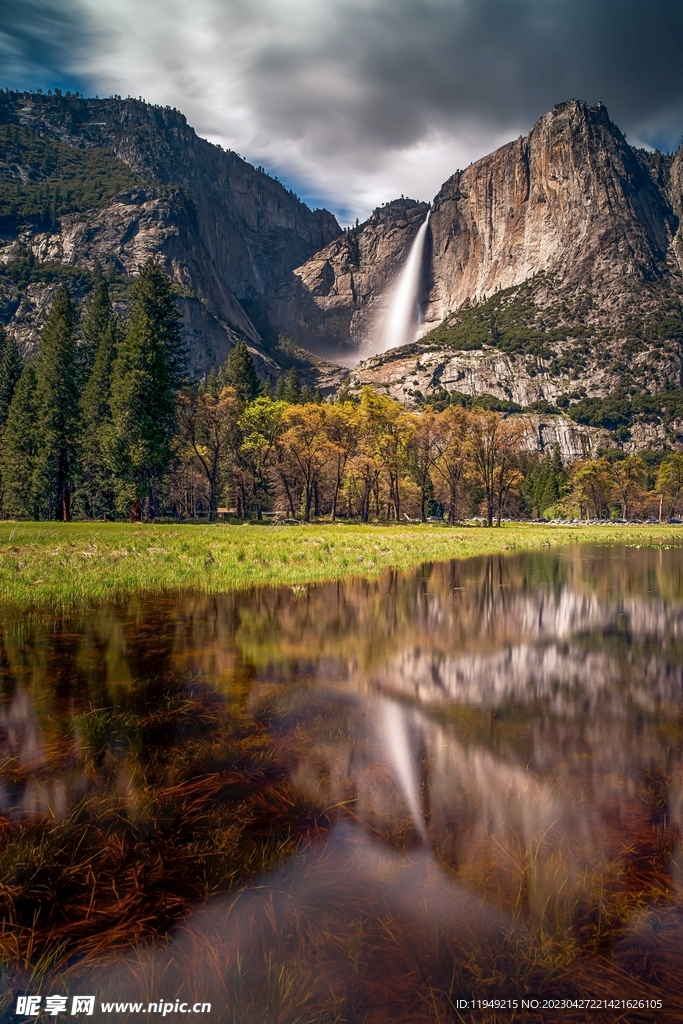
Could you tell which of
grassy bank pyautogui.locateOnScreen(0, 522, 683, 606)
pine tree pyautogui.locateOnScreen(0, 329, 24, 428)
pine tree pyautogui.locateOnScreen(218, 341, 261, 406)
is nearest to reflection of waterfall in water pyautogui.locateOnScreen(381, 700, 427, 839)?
grassy bank pyautogui.locateOnScreen(0, 522, 683, 606)

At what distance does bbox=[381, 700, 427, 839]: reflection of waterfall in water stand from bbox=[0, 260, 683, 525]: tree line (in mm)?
45248

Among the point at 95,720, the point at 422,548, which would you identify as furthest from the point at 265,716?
the point at 422,548

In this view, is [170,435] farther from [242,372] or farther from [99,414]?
Result: [242,372]

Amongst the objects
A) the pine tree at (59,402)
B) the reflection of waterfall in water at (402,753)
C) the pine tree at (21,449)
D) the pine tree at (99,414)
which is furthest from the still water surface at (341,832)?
the pine tree at (21,449)

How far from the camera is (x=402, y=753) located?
5484 millimetres

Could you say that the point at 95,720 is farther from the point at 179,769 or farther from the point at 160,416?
the point at 160,416

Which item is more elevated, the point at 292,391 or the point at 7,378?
the point at 292,391

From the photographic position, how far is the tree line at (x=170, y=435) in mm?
49438

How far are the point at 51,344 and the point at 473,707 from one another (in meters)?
62.3

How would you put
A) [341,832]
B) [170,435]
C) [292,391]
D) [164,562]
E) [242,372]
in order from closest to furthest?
[341,832] < [164,562] < [170,435] < [242,372] < [292,391]

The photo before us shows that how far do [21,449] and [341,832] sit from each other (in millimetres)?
70764

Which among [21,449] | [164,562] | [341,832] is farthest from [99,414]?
[341,832]

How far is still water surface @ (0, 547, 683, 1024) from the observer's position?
2.80 meters

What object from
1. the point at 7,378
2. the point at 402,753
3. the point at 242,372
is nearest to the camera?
the point at 402,753
